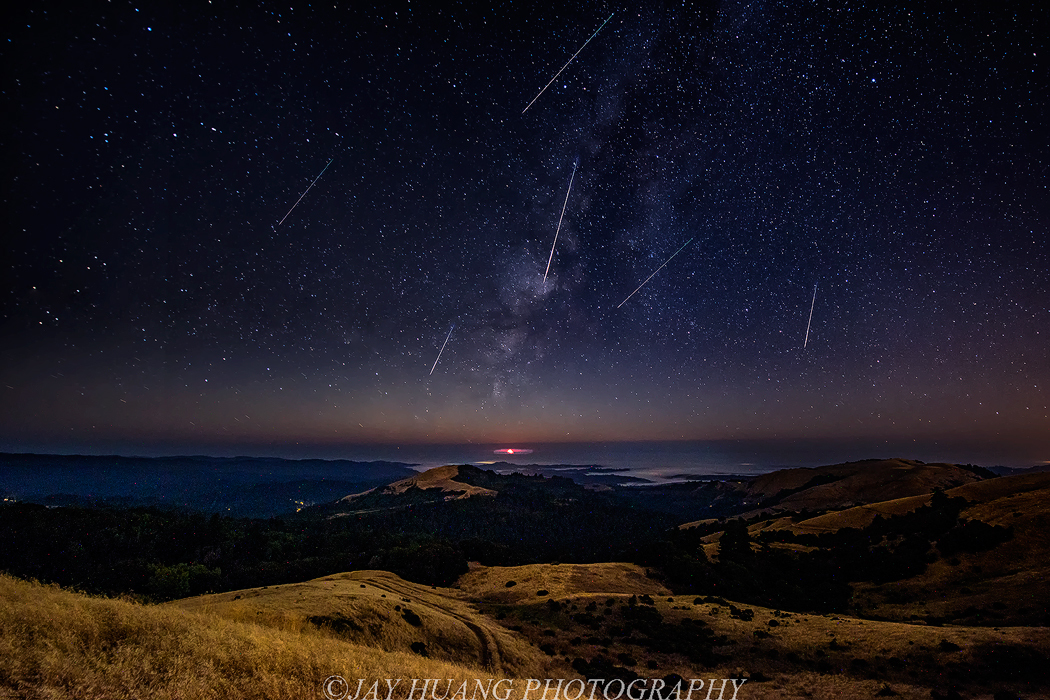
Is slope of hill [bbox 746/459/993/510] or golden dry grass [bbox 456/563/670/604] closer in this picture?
golden dry grass [bbox 456/563/670/604]

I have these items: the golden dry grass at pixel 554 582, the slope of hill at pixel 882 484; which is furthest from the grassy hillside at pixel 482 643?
the slope of hill at pixel 882 484

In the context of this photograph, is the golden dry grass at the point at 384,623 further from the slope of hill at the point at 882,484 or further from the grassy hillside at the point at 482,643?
the slope of hill at the point at 882,484

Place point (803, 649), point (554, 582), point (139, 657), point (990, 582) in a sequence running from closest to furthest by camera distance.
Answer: point (139, 657) < point (803, 649) < point (990, 582) < point (554, 582)

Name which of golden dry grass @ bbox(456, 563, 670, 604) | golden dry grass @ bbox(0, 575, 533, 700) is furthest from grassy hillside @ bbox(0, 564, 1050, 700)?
golden dry grass @ bbox(456, 563, 670, 604)

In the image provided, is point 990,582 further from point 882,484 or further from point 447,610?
point 882,484

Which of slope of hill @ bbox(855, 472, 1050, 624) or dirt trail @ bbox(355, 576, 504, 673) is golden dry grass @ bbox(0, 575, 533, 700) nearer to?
dirt trail @ bbox(355, 576, 504, 673)

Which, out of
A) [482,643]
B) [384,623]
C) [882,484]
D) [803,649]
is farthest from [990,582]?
[882,484]

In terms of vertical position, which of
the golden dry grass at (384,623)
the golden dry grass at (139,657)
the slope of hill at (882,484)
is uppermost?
the golden dry grass at (139,657)

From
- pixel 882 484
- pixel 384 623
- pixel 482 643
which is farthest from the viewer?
pixel 882 484

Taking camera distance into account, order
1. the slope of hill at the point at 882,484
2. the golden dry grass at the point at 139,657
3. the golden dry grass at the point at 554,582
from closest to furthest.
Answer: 1. the golden dry grass at the point at 139,657
2. the golden dry grass at the point at 554,582
3. the slope of hill at the point at 882,484

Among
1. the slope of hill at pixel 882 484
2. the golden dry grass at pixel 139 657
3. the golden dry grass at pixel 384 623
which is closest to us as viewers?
the golden dry grass at pixel 139 657

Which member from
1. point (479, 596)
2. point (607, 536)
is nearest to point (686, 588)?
point (479, 596)
